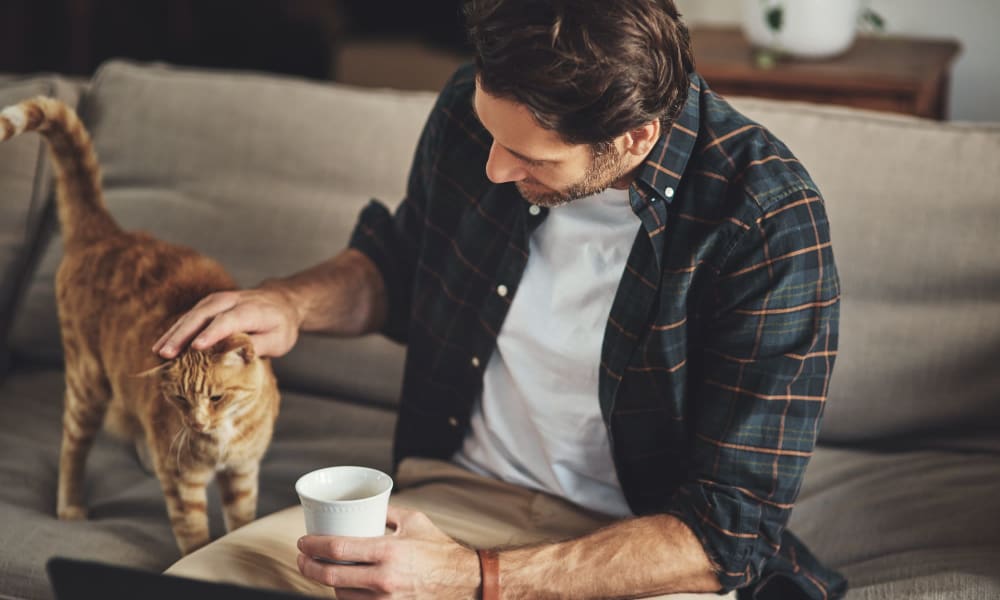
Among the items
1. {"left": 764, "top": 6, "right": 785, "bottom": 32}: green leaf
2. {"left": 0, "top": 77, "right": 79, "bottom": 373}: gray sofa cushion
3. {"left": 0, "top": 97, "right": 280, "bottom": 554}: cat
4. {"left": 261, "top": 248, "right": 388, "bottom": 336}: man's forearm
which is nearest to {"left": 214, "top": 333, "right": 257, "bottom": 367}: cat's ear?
{"left": 0, "top": 97, "right": 280, "bottom": 554}: cat

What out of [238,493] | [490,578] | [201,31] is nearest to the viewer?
[490,578]

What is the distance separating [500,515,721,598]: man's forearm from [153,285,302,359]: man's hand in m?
0.40

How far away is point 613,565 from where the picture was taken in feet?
3.82

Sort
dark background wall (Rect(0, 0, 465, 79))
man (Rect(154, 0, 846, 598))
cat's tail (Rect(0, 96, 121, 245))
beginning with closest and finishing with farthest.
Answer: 1. man (Rect(154, 0, 846, 598))
2. cat's tail (Rect(0, 96, 121, 245))
3. dark background wall (Rect(0, 0, 465, 79))

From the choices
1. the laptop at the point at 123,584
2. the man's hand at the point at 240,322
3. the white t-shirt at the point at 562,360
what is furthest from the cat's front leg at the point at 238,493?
the laptop at the point at 123,584

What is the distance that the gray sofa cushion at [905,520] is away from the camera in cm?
130

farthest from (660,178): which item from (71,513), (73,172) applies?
(71,513)

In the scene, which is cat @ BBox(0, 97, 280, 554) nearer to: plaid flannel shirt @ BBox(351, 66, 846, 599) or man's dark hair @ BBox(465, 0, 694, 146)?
plaid flannel shirt @ BBox(351, 66, 846, 599)

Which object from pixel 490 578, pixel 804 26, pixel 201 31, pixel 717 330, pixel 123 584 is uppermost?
pixel 804 26

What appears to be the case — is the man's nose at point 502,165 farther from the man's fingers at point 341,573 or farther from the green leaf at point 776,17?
the green leaf at point 776,17

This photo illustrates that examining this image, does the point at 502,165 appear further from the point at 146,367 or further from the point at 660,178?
the point at 146,367

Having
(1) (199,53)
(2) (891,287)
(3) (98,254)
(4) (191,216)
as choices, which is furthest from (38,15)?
(2) (891,287)

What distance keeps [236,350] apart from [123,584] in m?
0.37

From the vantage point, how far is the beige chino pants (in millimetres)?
1220
